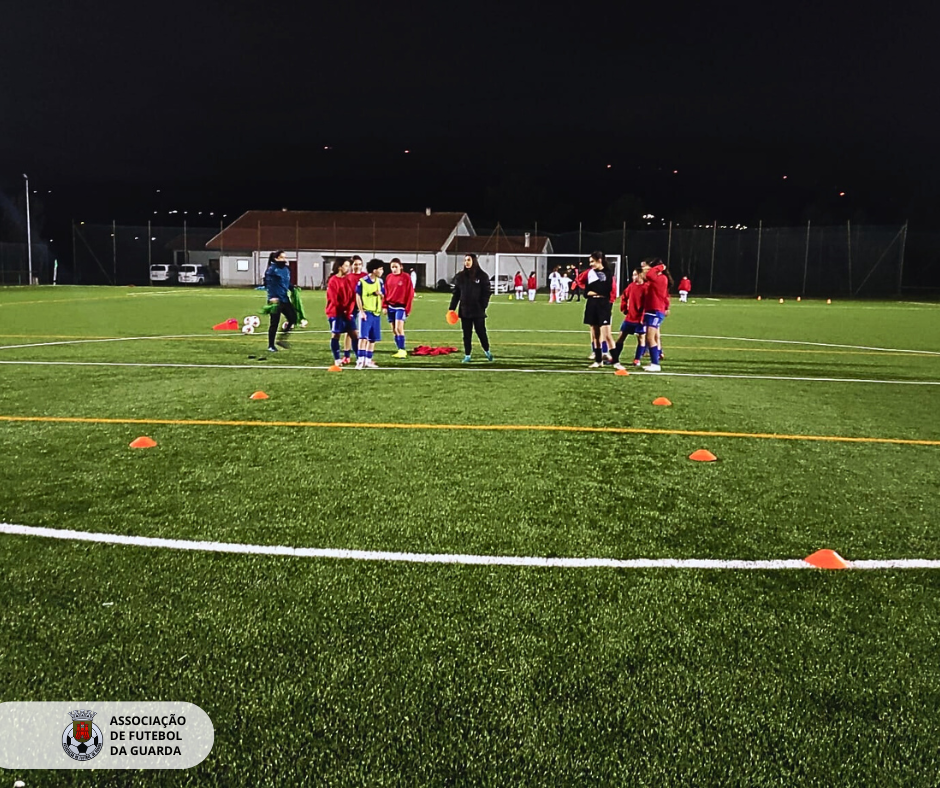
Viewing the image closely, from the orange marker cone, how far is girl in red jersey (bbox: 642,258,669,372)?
23.8 feet

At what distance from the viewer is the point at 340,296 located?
11430mm

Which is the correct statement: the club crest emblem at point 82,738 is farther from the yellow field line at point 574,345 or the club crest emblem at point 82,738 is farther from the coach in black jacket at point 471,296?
the yellow field line at point 574,345

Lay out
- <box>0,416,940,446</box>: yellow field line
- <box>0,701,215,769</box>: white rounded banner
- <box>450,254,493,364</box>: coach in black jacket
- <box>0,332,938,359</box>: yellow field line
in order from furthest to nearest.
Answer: <box>0,332,938,359</box>: yellow field line → <box>450,254,493,364</box>: coach in black jacket → <box>0,416,940,446</box>: yellow field line → <box>0,701,215,769</box>: white rounded banner

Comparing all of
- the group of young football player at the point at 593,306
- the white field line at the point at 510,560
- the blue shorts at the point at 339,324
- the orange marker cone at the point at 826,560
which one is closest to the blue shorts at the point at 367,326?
the group of young football player at the point at 593,306

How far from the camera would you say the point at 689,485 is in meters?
5.38

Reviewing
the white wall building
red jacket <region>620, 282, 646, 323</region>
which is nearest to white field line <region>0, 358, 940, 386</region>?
red jacket <region>620, 282, 646, 323</region>

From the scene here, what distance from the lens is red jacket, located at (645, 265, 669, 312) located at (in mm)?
11094

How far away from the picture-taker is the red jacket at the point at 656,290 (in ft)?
36.4

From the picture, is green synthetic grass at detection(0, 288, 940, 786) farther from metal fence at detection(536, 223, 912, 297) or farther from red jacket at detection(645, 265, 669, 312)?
metal fence at detection(536, 223, 912, 297)

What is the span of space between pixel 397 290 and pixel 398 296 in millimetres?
109

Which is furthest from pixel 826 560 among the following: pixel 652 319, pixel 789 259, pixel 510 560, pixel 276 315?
pixel 789 259

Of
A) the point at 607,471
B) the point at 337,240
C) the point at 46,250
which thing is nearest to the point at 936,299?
the point at 337,240

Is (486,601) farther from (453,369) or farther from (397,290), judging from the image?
(397,290)

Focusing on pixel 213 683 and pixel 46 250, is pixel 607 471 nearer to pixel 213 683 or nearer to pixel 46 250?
pixel 213 683
